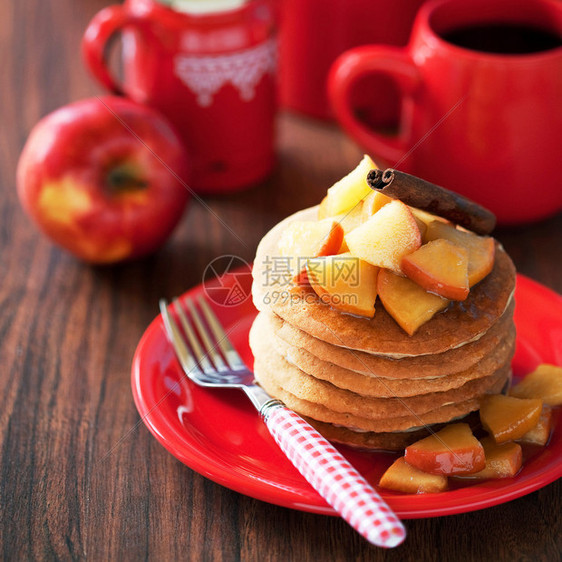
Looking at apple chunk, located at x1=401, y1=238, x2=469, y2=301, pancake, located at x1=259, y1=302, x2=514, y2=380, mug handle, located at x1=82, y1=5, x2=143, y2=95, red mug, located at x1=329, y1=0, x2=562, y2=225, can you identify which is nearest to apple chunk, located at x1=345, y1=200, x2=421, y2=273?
apple chunk, located at x1=401, y1=238, x2=469, y2=301

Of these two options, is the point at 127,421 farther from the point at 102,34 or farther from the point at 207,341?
the point at 102,34

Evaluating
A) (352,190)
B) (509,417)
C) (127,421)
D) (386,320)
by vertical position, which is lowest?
(127,421)

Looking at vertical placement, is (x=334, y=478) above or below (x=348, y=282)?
below

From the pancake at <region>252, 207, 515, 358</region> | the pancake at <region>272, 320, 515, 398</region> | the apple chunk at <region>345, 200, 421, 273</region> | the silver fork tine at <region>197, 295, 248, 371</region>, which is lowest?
the silver fork tine at <region>197, 295, 248, 371</region>

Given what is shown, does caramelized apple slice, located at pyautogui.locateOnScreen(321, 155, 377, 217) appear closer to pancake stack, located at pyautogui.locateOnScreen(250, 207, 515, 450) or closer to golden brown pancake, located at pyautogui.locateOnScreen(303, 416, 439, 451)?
pancake stack, located at pyautogui.locateOnScreen(250, 207, 515, 450)

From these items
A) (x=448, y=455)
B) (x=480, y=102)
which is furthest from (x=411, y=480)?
(x=480, y=102)

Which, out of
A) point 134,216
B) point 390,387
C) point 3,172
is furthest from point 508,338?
point 3,172
